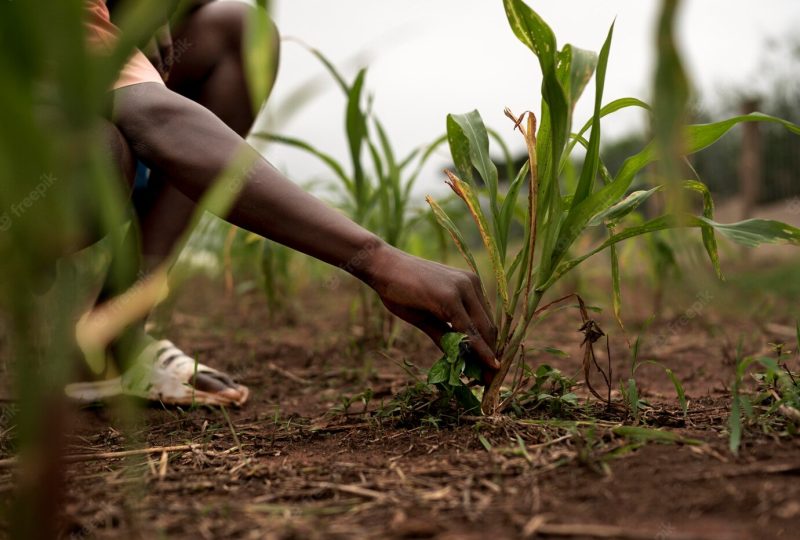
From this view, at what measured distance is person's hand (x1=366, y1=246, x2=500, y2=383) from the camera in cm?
93

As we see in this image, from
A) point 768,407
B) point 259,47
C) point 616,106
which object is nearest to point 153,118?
point 259,47

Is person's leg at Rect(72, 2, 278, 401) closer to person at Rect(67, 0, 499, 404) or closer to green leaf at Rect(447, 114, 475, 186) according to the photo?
person at Rect(67, 0, 499, 404)

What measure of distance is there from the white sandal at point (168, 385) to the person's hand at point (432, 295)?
57cm

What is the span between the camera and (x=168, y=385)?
139cm

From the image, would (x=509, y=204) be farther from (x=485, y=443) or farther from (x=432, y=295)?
(x=485, y=443)

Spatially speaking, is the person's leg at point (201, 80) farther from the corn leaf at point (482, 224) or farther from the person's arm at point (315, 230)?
the corn leaf at point (482, 224)

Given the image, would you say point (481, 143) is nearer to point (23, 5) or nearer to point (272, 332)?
point (23, 5)

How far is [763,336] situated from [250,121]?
1.56m

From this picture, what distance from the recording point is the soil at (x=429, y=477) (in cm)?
64

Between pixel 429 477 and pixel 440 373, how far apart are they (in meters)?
0.19

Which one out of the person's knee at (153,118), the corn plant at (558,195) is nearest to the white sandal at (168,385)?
the person's knee at (153,118)

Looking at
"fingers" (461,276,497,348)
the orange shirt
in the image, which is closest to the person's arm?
"fingers" (461,276,497,348)

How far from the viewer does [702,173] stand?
21.3ft

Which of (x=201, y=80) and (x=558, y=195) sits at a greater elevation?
(x=201, y=80)
